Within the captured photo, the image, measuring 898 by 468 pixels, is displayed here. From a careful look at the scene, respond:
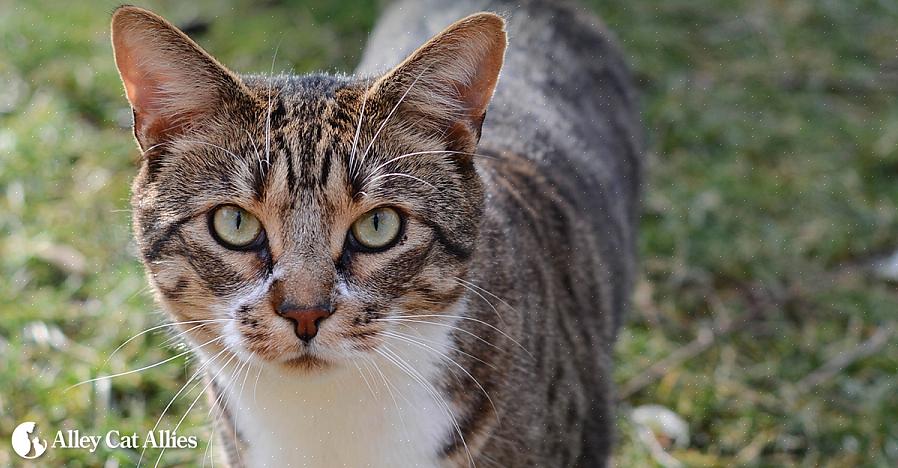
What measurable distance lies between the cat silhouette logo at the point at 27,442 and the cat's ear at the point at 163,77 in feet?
3.86

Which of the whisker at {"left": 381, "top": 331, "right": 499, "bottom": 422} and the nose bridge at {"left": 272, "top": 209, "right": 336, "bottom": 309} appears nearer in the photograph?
the nose bridge at {"left": 272, "top": 209, "right": 336, "bottom": 309}

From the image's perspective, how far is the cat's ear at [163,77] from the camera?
6.64ft

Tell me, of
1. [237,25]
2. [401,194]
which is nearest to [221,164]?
[401,194]

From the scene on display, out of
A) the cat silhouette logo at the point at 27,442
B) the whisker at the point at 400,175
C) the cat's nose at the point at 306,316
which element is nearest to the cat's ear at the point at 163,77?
the whisker at the point at 400,175

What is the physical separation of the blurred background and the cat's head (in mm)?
437

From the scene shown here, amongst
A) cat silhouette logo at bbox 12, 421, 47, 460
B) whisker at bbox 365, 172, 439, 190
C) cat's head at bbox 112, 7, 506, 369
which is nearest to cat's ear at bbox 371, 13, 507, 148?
cat's head at bbox 112, 7, 506, 369

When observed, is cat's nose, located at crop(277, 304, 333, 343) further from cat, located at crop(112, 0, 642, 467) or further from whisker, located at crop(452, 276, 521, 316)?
whisker, located at crop(452, 276, 521, 316)

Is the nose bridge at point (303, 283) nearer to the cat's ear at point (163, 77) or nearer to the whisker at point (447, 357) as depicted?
the whisker at point (447, 357)

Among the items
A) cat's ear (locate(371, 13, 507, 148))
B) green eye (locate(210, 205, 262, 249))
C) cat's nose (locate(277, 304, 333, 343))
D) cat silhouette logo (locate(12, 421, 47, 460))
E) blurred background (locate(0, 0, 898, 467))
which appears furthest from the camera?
blurred background (locate(0, 0, 898, 467))

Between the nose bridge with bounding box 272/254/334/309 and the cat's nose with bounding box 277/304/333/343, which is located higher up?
the nose bridge with bounding box 272/254/334/309

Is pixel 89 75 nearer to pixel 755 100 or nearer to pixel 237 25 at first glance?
A: pixel 237 25

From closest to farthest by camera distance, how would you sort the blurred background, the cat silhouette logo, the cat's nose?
the cat's nose < the cat silhouette logo < the blurred background

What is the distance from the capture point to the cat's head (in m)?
1.90

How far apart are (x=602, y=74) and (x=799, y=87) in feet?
7.21
